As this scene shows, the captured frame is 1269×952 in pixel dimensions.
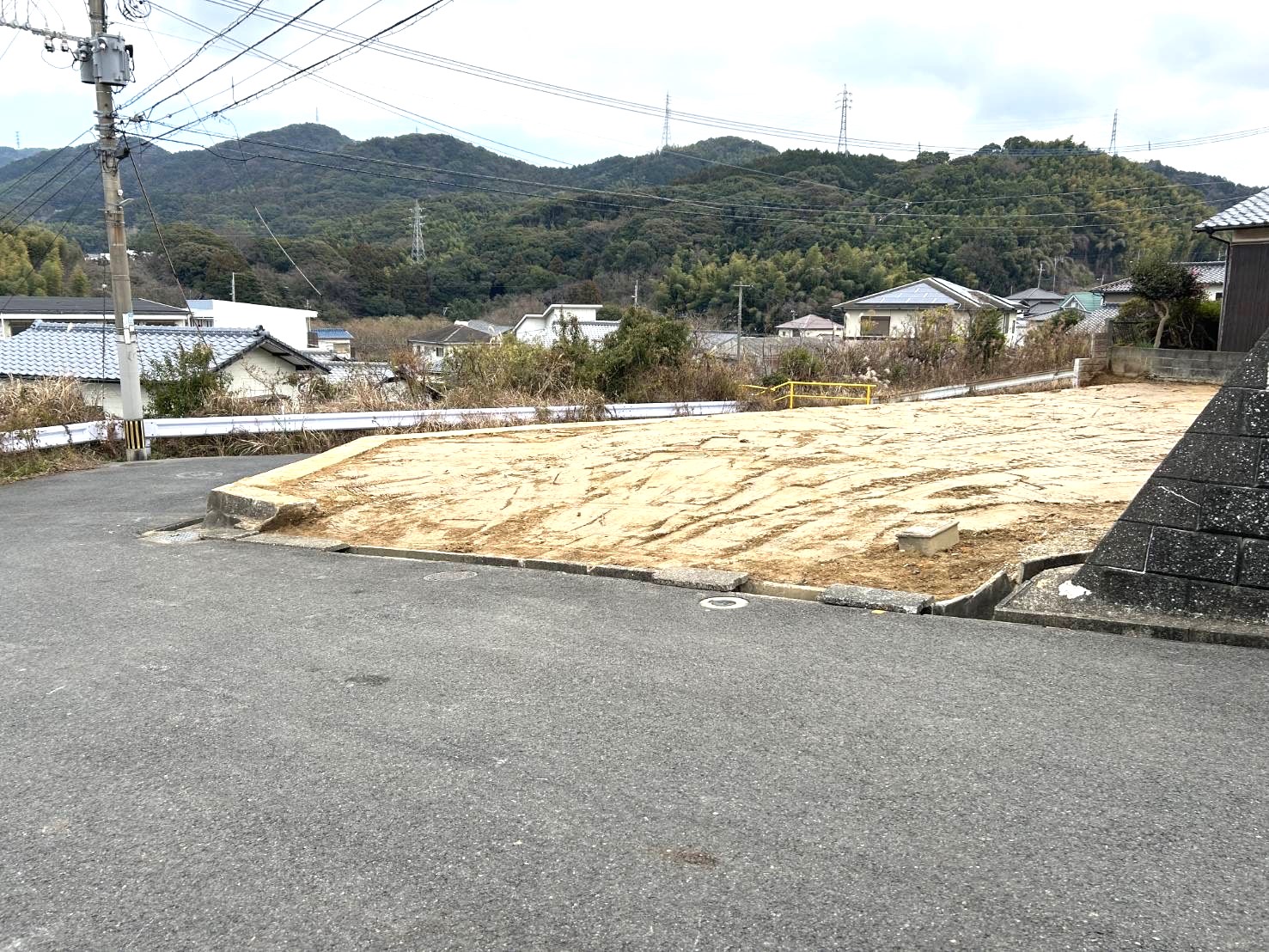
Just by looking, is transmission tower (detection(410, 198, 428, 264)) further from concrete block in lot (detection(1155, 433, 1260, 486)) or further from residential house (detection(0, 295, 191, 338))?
concrete block in lot (detection(1155, 433, 1260, 486))

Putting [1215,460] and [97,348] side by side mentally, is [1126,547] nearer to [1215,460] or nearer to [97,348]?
[1215,460]

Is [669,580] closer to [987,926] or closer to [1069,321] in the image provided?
[987,926]

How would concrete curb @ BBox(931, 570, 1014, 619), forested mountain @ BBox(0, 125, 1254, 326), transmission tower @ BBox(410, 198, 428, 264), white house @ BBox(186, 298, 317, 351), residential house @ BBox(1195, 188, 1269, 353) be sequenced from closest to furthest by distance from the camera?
concrete curb @ BBox(931, 570, 1014, 619) < residential house @ BBox(1195, 188, 1269, 353) < white house @ BBox(186, 298, 317, 351) < forested mountain @ BBox(0, 125, 1254, 326) < transmission tower @ BBox(410, 198, 428, 264)

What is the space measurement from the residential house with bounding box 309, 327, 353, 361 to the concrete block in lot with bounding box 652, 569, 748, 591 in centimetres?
4444

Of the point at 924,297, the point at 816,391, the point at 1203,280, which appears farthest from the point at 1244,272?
the point at 924,297

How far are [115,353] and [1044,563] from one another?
79.5 ft

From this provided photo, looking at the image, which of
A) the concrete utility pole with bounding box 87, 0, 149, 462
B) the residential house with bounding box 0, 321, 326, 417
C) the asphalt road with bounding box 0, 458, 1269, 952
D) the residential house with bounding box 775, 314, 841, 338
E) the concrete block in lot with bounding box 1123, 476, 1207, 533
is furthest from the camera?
the residential house with bounding box 775, 314, 841, 338

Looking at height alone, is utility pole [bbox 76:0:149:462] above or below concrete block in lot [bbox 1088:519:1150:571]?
above

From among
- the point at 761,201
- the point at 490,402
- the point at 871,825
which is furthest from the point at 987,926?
the point at 761,201

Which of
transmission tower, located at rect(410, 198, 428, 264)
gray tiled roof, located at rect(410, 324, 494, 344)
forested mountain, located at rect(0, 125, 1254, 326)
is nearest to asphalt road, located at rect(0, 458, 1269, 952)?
gray tiled roof, located at rect(410, 324, 494, 344)

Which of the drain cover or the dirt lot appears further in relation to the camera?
the drain cover

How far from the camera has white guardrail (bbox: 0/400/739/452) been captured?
1250 cm

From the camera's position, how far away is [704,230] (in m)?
52.6

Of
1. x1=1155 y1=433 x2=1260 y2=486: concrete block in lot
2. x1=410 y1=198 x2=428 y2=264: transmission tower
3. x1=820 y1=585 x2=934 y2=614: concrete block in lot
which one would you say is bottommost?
x1=820 y1=585 x2=934 y2=614: concrete block in lot
